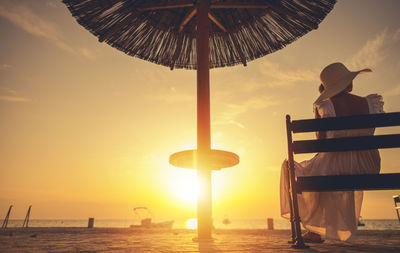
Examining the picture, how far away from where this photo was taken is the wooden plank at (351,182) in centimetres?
234

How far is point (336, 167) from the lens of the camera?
112 inches

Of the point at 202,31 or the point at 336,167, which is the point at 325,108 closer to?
the point at 336,167

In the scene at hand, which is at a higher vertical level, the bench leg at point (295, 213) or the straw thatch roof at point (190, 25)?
the straw thatch roof at point (190, 25)

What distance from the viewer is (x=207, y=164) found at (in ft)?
11.3

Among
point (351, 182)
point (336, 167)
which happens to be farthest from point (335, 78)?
point (351, 182)

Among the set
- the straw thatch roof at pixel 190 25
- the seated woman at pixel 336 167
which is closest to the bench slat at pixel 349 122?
the seated woman at pixel 336 167

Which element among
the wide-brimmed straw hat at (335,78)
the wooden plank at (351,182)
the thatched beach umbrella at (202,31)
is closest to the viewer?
the wooden plank at (351,182)

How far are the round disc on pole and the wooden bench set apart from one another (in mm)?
941

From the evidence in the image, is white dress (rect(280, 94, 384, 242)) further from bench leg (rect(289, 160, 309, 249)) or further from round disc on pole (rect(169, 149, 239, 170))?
round disc on pole (rect(169, 149, 239, 170))

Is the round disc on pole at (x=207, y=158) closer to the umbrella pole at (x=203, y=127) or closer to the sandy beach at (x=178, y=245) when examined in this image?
the umbrella pole at (x=203, y=127)

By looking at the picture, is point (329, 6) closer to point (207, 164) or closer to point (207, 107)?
point (207, 107)

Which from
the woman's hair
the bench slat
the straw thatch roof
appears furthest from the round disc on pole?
the straw thatch roof

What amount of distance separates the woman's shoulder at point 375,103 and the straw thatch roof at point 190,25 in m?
2.11

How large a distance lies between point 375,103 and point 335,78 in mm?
547
